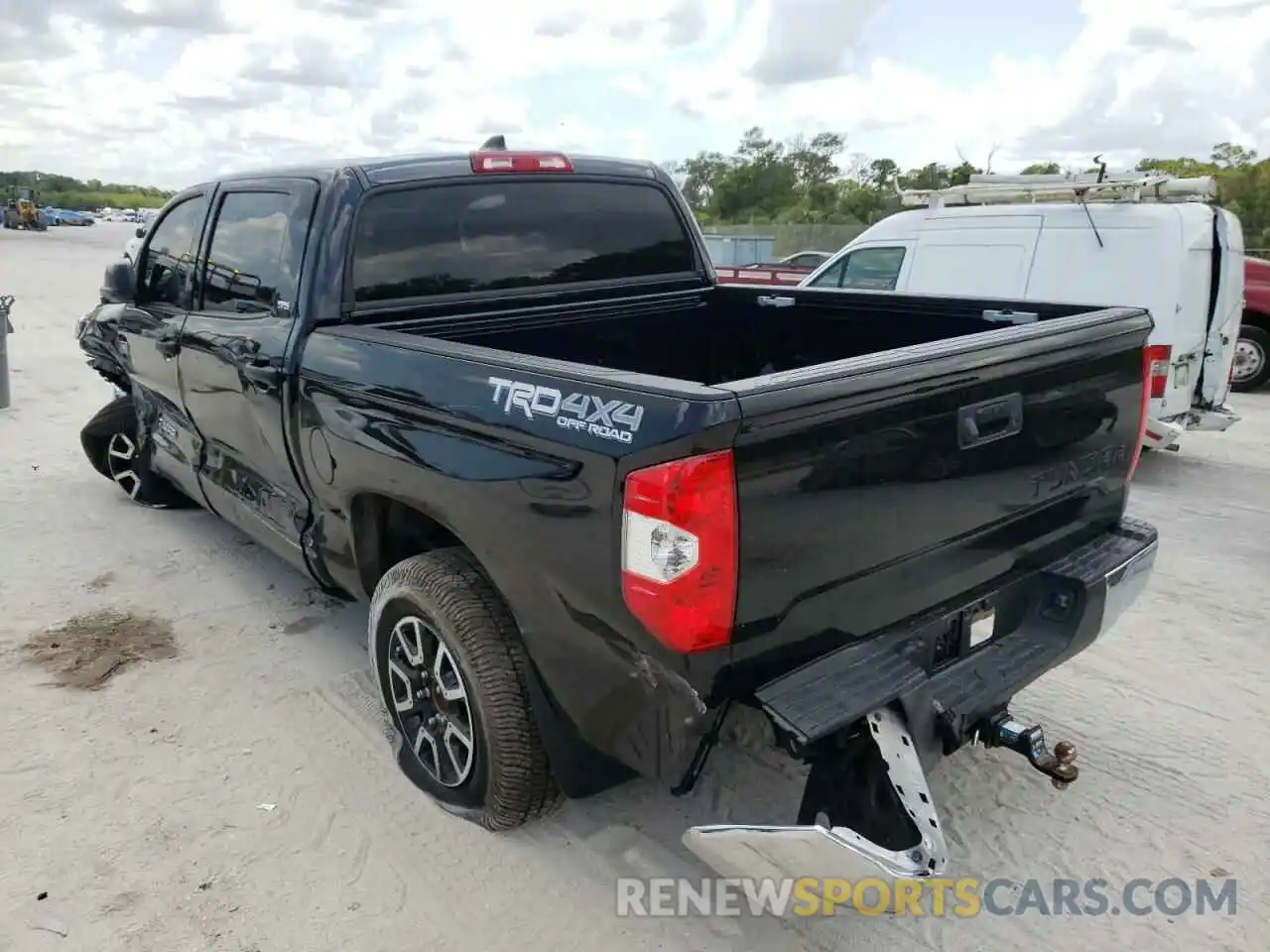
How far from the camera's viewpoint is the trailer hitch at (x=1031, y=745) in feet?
8.78

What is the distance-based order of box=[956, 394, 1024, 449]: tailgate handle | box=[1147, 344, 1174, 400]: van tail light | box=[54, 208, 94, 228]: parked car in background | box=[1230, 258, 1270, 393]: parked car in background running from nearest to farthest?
box=[956, 394, 1024, 449]: tailgate handle
box=[1147, 344, 1174, 400]: van tail light
box=[1230, 258, 1270, 393]: parked car in background
box=[54, 208, 94, 228]: parked car in background

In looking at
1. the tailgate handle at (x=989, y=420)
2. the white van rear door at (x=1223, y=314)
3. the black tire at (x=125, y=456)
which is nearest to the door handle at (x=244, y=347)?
the black tire at (x=125, y=456)

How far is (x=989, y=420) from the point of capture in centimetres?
262

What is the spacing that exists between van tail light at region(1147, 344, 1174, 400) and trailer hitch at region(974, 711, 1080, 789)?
4739 mm

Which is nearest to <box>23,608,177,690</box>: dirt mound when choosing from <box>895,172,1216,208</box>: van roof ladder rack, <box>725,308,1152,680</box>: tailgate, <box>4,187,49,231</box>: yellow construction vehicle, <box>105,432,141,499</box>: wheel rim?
<box>105,432,141,499</box>: wheel rim

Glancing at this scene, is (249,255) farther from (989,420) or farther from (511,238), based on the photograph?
(989,420)

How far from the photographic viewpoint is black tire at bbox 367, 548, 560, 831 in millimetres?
2760

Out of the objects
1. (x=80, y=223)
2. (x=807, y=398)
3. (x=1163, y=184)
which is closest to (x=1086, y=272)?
(x=1163, y=184)

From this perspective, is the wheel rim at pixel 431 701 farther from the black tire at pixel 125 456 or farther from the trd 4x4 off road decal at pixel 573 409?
Answer: the black tire at pixel 125 456

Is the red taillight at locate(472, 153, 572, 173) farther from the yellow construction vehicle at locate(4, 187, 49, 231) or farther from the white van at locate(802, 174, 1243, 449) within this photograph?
the yellow construction vehicle at locate(4, 187, 49, 231)

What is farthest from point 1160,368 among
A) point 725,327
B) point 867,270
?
point 725,327

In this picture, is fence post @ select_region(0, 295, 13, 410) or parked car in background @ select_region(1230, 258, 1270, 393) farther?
parked car in background @ select_region(1230, 258, 1270, 393)

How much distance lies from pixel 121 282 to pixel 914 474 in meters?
4.25

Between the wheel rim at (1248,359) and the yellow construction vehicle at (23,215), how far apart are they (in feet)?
225
